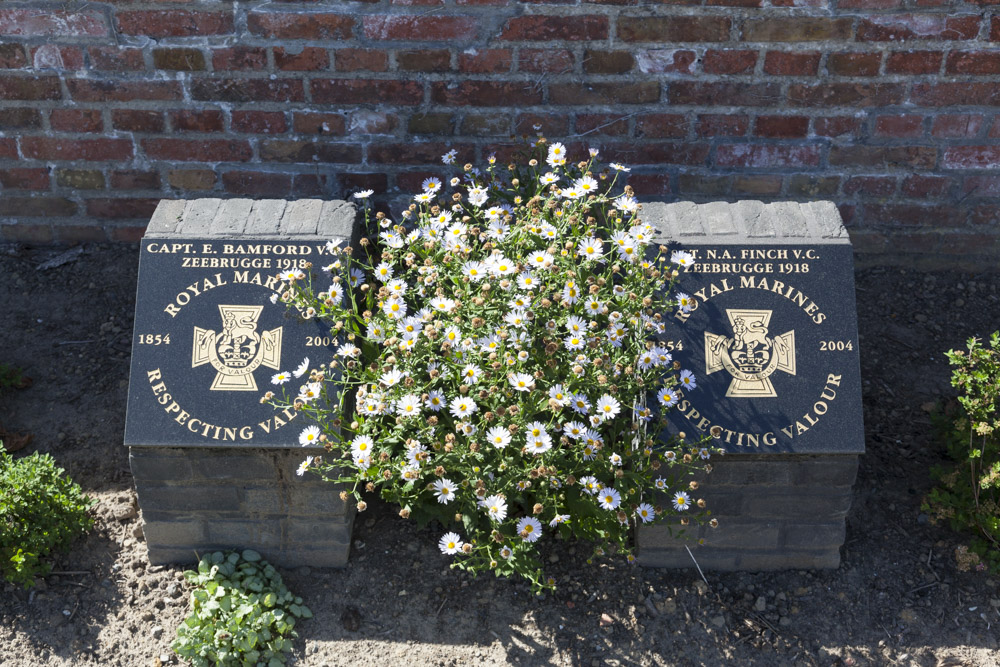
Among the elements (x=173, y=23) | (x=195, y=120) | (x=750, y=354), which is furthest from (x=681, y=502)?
(x=173, y=23)

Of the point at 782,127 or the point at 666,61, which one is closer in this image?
the point at 666,61

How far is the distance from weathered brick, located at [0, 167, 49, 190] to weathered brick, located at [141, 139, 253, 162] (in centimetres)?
41

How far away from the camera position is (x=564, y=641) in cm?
239

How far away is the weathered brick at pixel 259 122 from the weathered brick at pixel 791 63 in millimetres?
1660

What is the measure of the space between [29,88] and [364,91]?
1.15 m

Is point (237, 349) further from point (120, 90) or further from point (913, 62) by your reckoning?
point (913, 62)

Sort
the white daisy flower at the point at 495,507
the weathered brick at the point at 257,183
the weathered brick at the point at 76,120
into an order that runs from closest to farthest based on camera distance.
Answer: the white daisy flower at the point at 495,507, the weathered brick at the point at 76,120, the weathered brick at the point at 257,183

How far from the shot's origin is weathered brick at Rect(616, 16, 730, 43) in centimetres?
296

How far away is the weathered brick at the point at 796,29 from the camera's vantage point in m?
2.95

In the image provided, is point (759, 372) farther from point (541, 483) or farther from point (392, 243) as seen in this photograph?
point (392, 243)

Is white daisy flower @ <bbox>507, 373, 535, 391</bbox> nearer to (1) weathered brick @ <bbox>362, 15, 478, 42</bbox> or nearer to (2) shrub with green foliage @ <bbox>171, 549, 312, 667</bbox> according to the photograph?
(2) shrub with green foliage @ <bbox>171, 549, 312, 667</bbox>

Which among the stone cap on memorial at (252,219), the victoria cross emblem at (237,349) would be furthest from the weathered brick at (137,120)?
the victoria cross emblem at (237,349)

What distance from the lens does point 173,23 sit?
118 inches

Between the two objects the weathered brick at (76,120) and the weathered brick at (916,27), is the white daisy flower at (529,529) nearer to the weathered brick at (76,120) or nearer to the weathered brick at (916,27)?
the weathered brick at (916,27)
